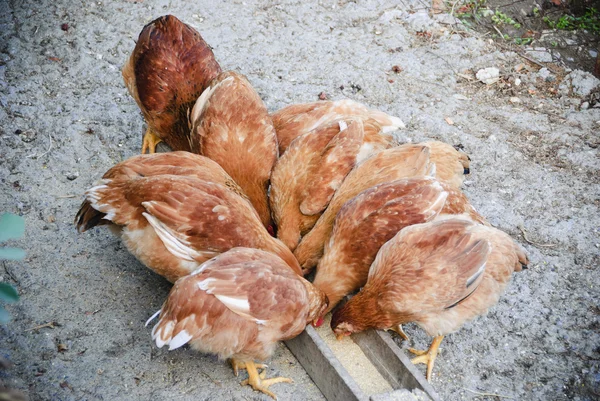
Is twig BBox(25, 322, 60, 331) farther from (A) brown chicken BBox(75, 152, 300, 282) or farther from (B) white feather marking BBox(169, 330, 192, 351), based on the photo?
(B) white feather marking BBox(169, 330, 192, 351)

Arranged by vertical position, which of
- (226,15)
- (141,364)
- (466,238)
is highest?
(226,15)

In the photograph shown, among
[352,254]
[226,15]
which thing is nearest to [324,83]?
[226,15]

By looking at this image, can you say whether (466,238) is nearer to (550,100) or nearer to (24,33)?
(550,100)

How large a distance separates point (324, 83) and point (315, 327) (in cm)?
227

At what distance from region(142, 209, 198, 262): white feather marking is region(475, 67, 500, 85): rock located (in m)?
3.08

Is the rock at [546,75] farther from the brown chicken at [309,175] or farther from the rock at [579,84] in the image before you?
the brown chicken at [309,175]

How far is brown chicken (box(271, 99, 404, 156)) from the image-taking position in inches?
138

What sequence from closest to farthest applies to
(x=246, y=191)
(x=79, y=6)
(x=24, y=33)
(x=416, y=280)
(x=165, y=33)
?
1. (x=416, y=280)
2. (x=246, y=191)
3. (x=165, y=33)
4. (x=24, y=33)
5. (x=79, y=6)

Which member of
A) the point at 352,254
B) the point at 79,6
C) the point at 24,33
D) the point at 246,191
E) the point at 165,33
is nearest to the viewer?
the point at 352,254

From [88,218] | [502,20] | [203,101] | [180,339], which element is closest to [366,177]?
[203,101]

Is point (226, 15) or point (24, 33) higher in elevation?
point (24, 33)

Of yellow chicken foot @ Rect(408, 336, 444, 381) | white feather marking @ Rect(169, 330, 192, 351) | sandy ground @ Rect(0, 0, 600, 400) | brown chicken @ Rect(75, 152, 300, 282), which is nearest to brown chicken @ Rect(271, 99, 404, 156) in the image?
sandy ground @ Rect(0, 0, 600, 400)

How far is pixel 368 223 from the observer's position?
2.81 m

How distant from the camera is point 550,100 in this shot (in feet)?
14.8
